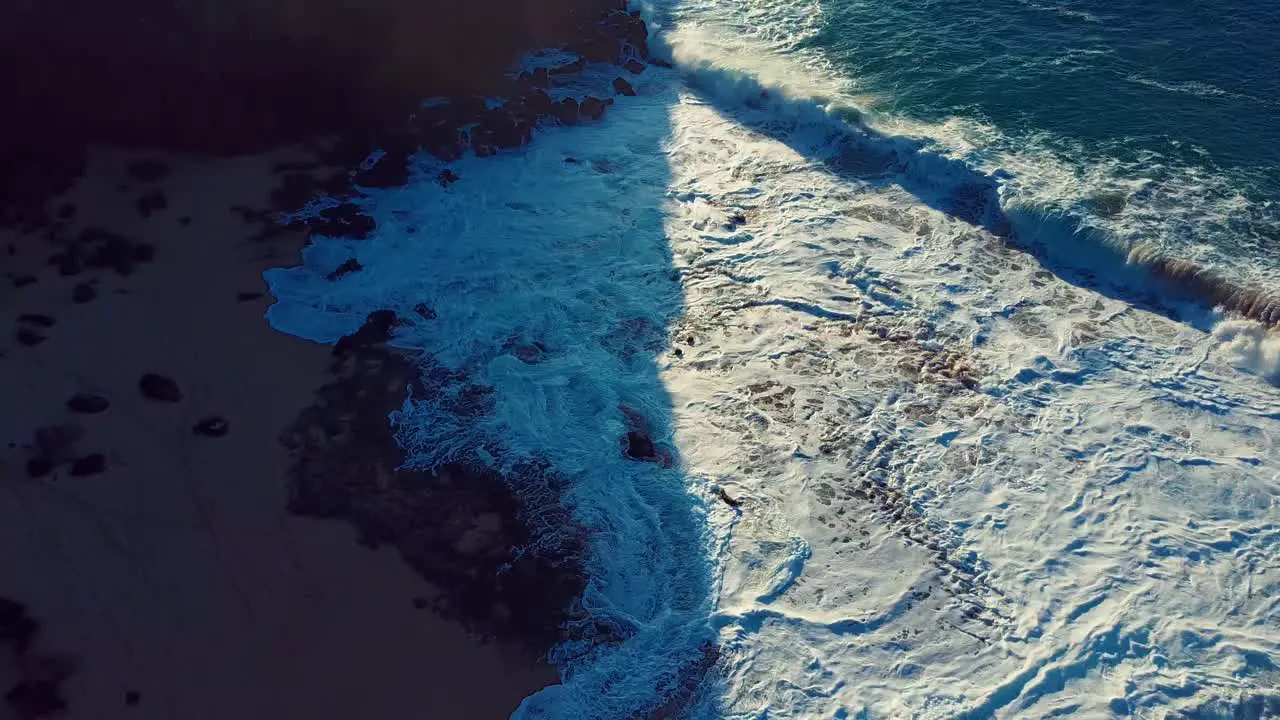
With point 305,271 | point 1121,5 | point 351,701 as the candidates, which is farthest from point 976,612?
point 1121,5

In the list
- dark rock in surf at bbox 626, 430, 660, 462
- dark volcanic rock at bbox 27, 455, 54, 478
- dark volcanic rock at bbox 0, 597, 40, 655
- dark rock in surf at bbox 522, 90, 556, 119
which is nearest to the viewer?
dark volcanic rock at bbox 0, 597, 40, 655

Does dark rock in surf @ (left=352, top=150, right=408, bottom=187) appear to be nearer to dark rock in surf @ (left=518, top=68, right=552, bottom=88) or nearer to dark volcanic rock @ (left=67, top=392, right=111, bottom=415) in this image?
dark rock in surf @ (left=518, top=68, right=552, bottom=88)

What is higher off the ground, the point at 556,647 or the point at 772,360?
the point at 772,360

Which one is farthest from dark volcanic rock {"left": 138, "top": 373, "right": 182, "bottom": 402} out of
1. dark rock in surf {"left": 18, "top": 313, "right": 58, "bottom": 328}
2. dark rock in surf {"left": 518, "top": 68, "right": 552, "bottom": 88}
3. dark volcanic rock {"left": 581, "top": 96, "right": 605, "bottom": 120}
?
dark rock in surf {"left": 518, "top": 68, "right": 552, "bottom": 88}

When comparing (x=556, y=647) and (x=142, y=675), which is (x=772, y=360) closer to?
(x=556, y=647)

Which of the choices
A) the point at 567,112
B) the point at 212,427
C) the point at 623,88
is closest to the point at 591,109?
the point at 567,112

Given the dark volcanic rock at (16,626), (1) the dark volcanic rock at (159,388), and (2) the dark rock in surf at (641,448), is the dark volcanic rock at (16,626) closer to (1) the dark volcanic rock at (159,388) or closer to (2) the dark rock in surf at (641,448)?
(1) the dark volcanic rock at (159,388)
